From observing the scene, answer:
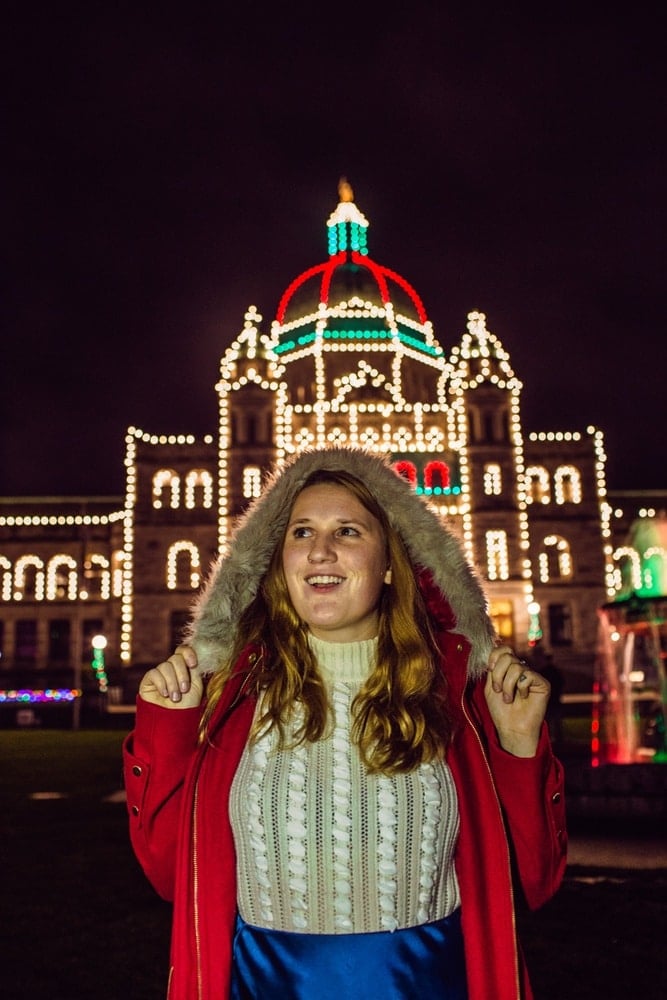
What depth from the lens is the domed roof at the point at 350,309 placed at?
55.8 metres

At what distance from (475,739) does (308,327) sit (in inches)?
2211

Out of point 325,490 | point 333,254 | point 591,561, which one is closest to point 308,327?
point 333,254

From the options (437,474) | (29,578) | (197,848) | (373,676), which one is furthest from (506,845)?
(29,578)

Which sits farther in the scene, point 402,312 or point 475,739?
point 402,312

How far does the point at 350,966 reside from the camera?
2477mm

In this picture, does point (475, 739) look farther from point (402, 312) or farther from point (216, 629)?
point (402, 312)

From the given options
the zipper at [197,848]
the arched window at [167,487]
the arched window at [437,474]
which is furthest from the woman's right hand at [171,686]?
the arched window at [167,487]

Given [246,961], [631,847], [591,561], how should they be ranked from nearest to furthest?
[246,961] < [631,847] < [591,561]

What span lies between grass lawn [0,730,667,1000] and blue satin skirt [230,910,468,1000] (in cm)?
340

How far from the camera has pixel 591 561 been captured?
50969mm

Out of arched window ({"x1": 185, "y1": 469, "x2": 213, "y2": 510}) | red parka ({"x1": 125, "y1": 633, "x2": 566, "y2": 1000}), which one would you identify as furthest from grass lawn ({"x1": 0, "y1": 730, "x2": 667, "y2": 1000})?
arched window ({"x1": 185, "y1": 469, "x2": 213, "y2": 510})

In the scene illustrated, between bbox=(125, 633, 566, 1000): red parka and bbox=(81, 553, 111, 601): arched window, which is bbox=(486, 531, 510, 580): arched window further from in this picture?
bbox=(125, 633, 566, 1000): red parka

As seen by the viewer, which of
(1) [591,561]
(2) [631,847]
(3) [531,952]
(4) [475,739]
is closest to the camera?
(4) [475,739]

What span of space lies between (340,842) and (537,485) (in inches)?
2019
